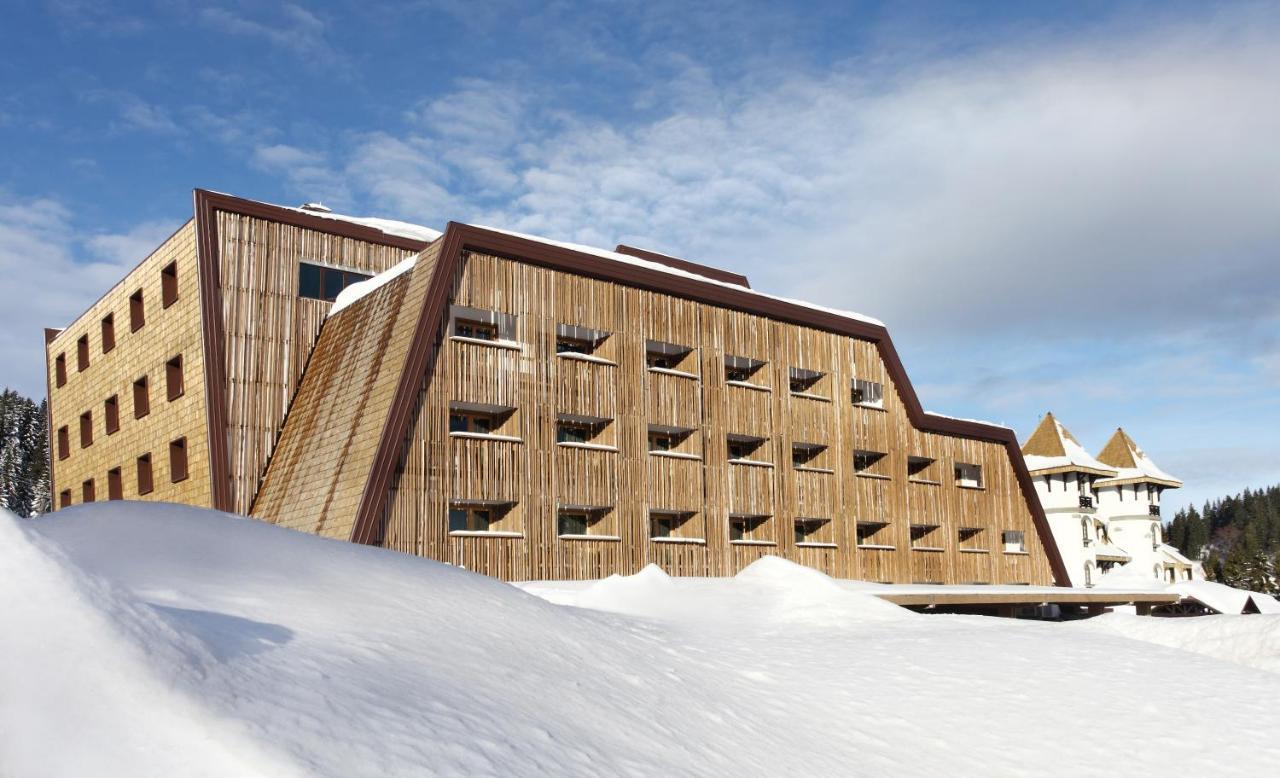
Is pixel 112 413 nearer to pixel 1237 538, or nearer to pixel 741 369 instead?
pixel 741 369

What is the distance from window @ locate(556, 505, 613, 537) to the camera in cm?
2669

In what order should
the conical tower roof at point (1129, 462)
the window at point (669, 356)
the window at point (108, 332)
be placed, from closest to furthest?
1. the window at point (669, 356)
2. the window at point (108, 332)
3. the conical tower roof at point (1129, 462)

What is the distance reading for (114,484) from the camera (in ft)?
105

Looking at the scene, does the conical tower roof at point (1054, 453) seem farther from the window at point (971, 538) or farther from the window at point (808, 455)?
the window at point (808, 455)

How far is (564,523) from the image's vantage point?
2678 cm

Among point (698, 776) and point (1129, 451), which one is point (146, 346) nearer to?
point (698, 776)

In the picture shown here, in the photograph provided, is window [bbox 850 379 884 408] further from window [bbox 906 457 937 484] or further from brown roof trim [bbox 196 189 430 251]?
brown roof trim [bbox 196 189 430 251]

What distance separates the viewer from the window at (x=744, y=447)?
31.1 metres

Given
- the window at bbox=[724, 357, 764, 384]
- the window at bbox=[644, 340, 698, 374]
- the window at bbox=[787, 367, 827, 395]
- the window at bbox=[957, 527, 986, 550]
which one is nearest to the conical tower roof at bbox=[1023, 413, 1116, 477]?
the window at bbox=[957, 527, 986, 550]

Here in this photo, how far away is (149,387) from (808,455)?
20694 millimetres

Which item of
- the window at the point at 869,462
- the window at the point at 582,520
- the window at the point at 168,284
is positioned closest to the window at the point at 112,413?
the window at the point at 168,284

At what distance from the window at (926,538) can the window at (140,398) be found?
25.5 metres

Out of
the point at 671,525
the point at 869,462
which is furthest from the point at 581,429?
the point at 869,462

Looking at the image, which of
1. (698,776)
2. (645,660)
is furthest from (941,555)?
(698,776)
